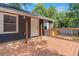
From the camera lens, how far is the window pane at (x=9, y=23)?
10.7 m

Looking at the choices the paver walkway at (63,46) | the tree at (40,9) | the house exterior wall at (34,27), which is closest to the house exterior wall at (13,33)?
the tree at (40,9)

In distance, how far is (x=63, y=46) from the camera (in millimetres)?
10117

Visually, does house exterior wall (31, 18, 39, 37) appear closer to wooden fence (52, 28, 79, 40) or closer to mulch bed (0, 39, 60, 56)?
wooden fence (52, 28, 79, 40)

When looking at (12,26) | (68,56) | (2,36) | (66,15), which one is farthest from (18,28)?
(68,56)

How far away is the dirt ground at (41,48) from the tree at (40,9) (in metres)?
1.61

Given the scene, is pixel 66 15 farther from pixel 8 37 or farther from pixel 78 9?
pixel 8 37

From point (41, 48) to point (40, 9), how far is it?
231 centimetres

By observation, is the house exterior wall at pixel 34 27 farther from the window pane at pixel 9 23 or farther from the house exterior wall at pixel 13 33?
the window pane at pixel 9 23

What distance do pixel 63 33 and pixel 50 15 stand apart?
4.22 ft

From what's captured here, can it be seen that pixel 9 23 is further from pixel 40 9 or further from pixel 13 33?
pixel 40 9

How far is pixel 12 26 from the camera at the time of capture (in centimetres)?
1116

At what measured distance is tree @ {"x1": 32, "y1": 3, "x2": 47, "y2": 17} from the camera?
10377 mm

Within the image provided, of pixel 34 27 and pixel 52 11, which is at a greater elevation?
pixel 52 11

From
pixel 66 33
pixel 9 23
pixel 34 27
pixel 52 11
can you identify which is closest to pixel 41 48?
pixel 66 33
